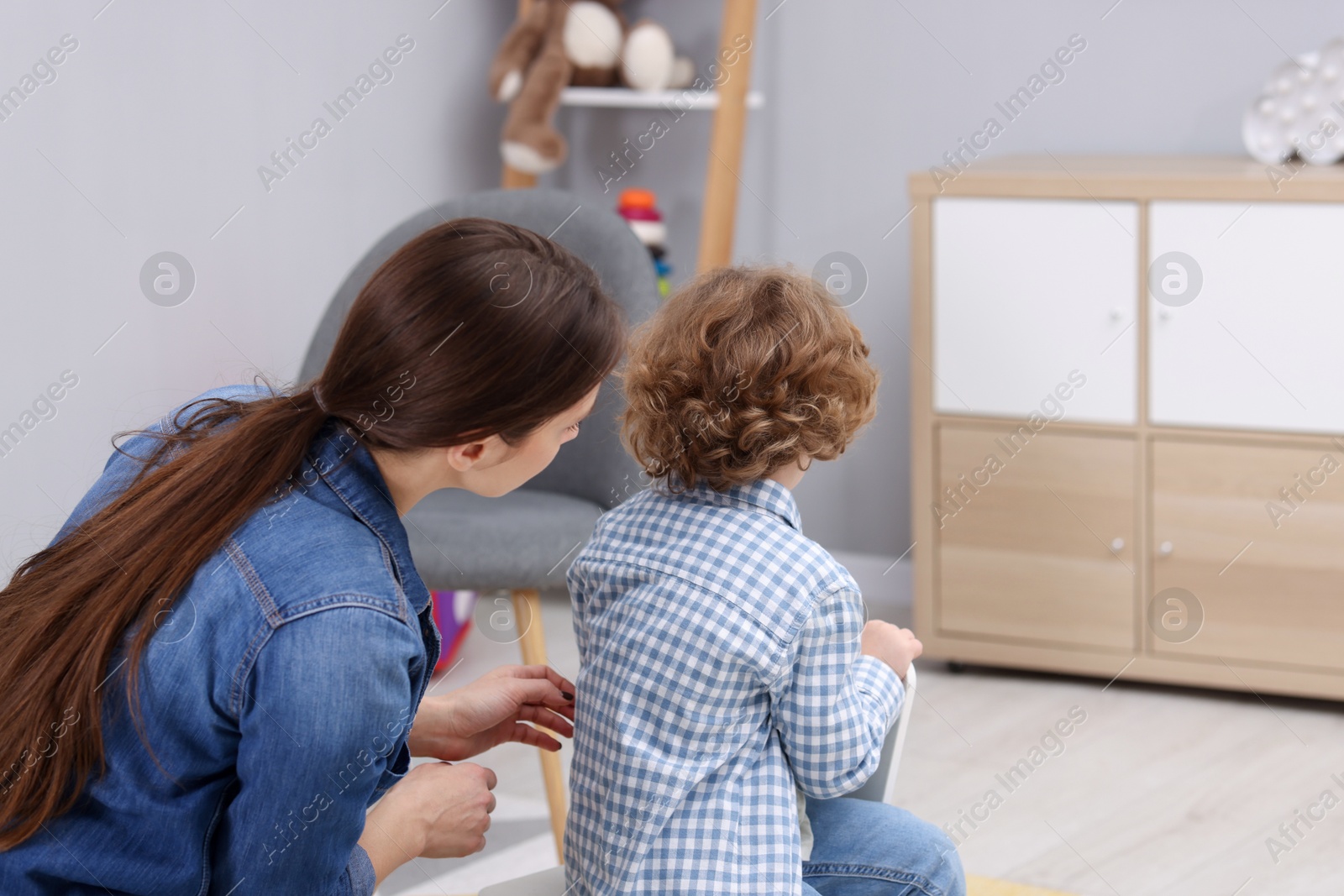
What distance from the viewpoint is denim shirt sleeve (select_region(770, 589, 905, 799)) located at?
90 cm

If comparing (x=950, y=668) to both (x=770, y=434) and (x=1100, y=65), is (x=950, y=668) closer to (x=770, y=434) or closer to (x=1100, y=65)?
(x=1100, y=65)

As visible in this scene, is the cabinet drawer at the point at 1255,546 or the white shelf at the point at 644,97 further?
the white shelf at the point at 644,97

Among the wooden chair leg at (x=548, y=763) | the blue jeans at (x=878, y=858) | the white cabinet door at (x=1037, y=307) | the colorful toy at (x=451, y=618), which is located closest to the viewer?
the blue jeans at (x=878, y=858)

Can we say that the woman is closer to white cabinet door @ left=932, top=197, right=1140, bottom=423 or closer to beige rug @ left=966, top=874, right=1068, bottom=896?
beige rug @ left=966, top=874, right=1068, bottom=896

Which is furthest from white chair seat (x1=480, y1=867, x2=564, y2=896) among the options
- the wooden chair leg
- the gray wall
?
the gray wall

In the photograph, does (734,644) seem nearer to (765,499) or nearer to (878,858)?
→ (765,499)

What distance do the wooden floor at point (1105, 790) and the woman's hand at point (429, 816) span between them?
642mm

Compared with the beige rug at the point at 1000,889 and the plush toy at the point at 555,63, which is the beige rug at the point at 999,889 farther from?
the plush toy at the point at 555,63

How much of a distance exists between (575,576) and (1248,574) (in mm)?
1389

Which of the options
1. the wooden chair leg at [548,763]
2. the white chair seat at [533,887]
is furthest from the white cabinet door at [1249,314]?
the white chair seat at [533,887]

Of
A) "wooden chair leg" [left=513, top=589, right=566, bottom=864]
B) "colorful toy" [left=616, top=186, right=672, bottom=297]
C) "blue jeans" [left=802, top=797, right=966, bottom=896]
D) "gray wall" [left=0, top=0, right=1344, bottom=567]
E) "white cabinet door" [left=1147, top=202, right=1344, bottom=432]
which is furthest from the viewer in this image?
"colorful toy" [left=616, top=186, right=672, bottom=297]

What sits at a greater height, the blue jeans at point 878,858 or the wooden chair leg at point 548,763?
the blue jeans at point 878,858

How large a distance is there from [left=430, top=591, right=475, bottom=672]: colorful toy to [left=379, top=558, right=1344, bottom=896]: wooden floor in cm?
8

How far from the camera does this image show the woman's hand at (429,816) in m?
0.92
